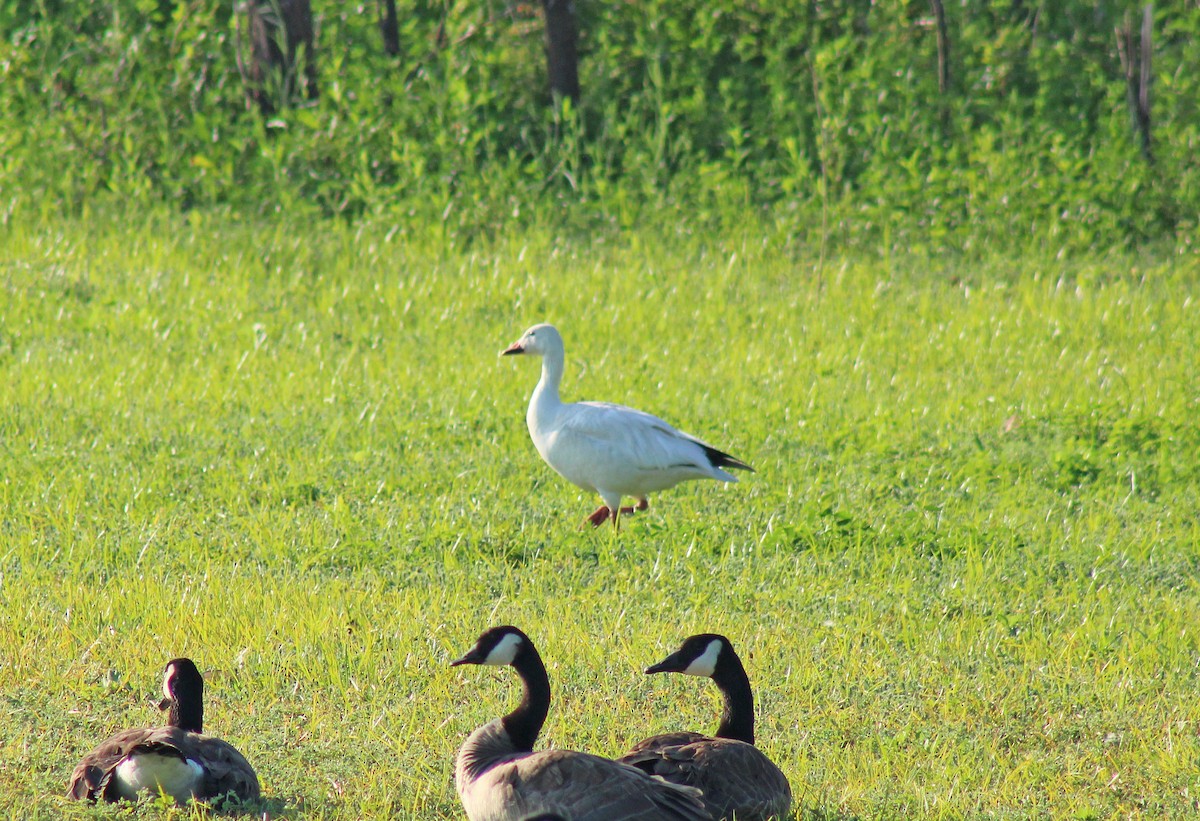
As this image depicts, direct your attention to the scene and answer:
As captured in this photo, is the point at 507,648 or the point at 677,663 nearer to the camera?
the point at 507,648

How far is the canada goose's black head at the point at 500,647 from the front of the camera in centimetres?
477

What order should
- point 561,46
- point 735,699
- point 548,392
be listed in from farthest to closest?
1. point 561,46
2. point 548,392
3. point 735,699

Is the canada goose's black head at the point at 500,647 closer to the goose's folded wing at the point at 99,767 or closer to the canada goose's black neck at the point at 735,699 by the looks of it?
the canada goose's black neck at the point at 735,699

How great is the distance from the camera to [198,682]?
4.85 m

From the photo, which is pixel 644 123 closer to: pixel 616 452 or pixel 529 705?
pixel 616 452

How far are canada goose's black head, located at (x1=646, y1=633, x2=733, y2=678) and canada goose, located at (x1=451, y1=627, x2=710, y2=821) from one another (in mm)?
663

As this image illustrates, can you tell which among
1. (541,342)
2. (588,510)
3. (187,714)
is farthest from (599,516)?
(187,714)

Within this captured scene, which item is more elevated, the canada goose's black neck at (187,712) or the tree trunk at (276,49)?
the tree trunk at (276,49)

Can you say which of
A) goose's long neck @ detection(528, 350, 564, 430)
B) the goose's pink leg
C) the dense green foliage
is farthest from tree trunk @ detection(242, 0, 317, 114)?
the goose's pink leg

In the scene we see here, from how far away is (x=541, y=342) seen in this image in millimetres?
8203

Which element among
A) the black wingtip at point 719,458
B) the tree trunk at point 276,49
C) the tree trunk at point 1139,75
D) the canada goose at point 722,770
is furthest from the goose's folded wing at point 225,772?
the tree trunk at point 1139,75

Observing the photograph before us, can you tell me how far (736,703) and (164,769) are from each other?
1956 mm

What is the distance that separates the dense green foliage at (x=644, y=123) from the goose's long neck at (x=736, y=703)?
30.5 feet

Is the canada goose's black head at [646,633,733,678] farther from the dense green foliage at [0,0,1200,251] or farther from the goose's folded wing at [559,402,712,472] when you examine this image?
the dense green foliage at [0,0,1200,251]
